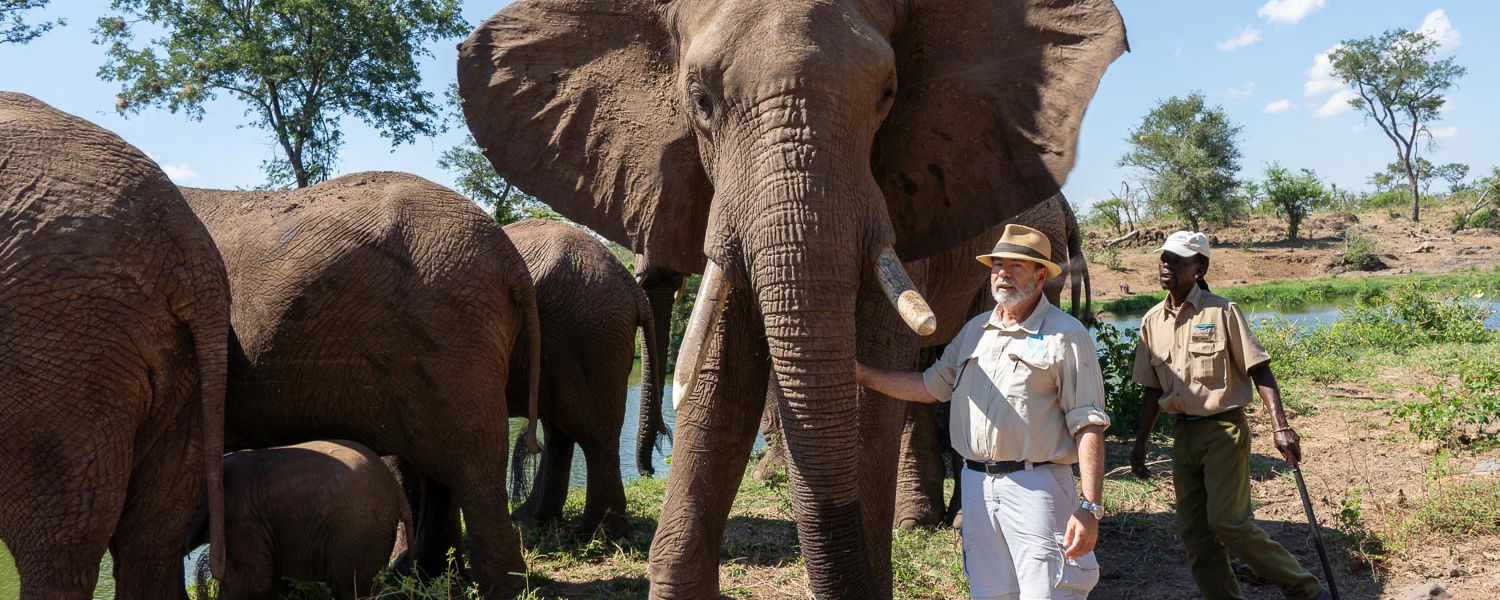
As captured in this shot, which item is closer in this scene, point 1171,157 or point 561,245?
point 561,245

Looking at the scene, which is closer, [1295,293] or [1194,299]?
[1194,299]

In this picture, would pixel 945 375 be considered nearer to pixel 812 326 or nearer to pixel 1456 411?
pixel 812 326

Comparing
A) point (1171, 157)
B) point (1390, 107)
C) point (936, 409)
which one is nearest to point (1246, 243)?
point (1171, 157)

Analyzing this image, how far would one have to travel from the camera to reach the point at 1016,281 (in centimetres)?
363

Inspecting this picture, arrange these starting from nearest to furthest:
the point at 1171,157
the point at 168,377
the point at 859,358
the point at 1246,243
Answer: the point at 168,377
the point at 859,358
the point at 1246,243
the point at 1171,157

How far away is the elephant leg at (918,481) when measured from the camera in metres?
6.91

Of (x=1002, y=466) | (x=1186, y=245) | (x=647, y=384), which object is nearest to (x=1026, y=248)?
(x=1002, y=466)

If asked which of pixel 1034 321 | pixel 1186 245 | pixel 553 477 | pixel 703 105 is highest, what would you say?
pixel 703 105

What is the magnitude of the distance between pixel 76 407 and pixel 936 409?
5264mm

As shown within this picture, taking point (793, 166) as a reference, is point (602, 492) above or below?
below

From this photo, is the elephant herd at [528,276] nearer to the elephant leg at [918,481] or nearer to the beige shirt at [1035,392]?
the beige shirt at [1035,392]

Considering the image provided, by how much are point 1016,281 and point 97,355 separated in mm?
3075

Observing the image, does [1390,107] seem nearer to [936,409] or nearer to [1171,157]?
[1171,157]

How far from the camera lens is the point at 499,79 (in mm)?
4734
